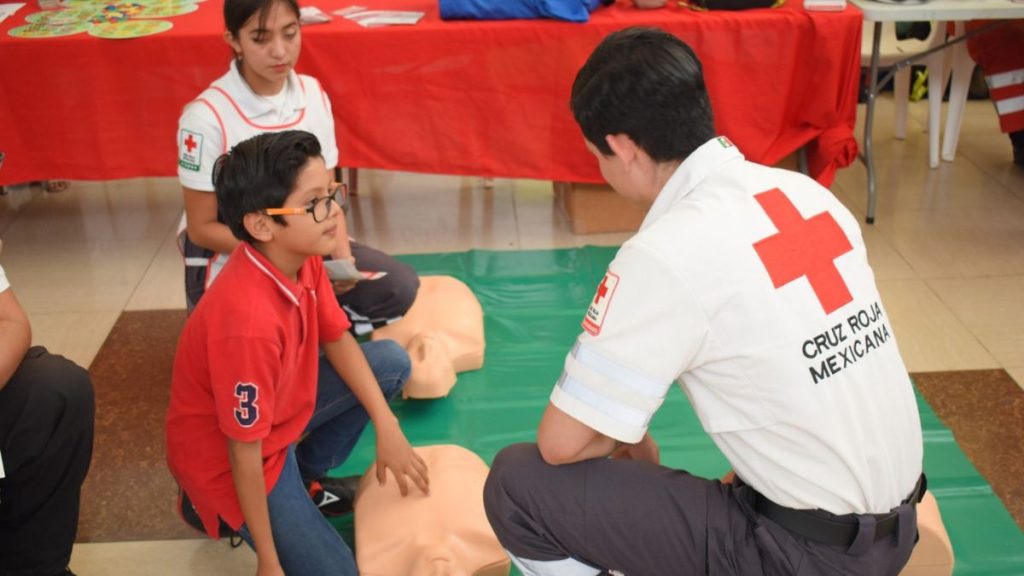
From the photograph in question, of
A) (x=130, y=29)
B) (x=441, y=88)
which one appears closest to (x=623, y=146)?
(x=441, y=88)

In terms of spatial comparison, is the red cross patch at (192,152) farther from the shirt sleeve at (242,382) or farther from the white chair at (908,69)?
the white chair at (908,69)

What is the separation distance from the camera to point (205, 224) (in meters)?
2.14

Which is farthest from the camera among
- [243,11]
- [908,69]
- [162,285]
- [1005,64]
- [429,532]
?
[908,69]

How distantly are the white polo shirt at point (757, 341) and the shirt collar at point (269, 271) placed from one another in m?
0.49

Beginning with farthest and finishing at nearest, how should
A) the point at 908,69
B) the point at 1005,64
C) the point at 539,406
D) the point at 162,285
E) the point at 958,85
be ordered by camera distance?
the point at 908,69
the point at 958,85
the point at 1005,64
the point at 162,285
the point at 539,406

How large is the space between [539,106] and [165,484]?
146 centimetres

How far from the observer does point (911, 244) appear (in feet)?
9.89

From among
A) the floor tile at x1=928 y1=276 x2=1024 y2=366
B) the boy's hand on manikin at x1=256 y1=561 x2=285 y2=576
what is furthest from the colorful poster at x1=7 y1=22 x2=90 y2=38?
the floor tile at x1=928 y1=276 x2=1024 y2=366

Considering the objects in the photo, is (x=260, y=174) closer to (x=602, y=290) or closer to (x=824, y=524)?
(x=602, y=290)

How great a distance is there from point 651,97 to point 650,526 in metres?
0.55

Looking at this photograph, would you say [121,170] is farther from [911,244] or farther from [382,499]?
[911,244]

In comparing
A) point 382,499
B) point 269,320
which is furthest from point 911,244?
point 269,320

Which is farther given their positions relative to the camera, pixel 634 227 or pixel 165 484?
pixel 634 227

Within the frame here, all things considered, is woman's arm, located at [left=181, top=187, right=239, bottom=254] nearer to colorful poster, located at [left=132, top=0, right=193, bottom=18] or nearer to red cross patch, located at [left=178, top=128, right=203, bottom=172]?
red cross patch, located at [left=178, top=128, right=203, bottom=172]
